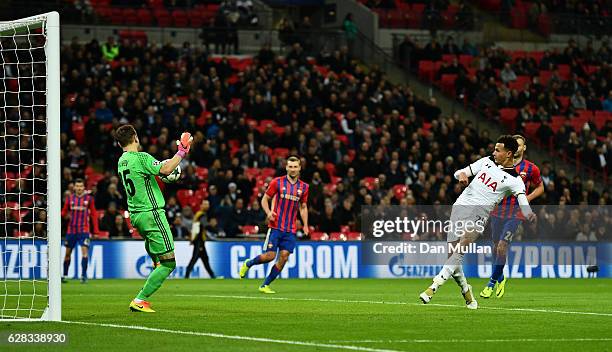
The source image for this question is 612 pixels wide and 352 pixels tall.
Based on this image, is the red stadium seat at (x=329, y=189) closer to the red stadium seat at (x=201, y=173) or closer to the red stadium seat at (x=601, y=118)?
the red stadium seat at (x=201, y=173)

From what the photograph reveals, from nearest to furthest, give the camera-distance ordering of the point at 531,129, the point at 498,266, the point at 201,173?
the point at 498,266
the point at 201,173
the point at 531,129

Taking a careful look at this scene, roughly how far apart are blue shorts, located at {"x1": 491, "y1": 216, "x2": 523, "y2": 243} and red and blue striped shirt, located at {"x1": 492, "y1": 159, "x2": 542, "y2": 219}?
0.23 ft

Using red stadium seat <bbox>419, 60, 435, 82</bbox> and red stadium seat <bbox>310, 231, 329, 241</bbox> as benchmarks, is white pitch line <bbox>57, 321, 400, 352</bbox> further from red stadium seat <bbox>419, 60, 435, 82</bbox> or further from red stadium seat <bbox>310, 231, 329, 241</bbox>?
red stadium seat <bbox>419, 60, 435, 82</bbox>

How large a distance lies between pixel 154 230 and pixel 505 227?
679cm

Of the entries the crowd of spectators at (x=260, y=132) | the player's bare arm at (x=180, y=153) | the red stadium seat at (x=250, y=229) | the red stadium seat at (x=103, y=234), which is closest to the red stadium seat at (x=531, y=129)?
the crowd of spectators at (x=260, y=132)

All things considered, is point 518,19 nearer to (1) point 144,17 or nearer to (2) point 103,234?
(1) point 144,17

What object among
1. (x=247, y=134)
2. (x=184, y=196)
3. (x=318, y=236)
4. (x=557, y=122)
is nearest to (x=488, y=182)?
(x=318, y=236)

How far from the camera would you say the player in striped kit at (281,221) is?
64.9ft

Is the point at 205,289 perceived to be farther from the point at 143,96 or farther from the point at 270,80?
the point at 270,80

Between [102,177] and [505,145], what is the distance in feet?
51.5

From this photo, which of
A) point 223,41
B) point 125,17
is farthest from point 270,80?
point 125,17

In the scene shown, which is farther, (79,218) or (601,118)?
(601,118)

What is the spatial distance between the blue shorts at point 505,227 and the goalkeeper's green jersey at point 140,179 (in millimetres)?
6549

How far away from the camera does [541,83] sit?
38.8 metres
